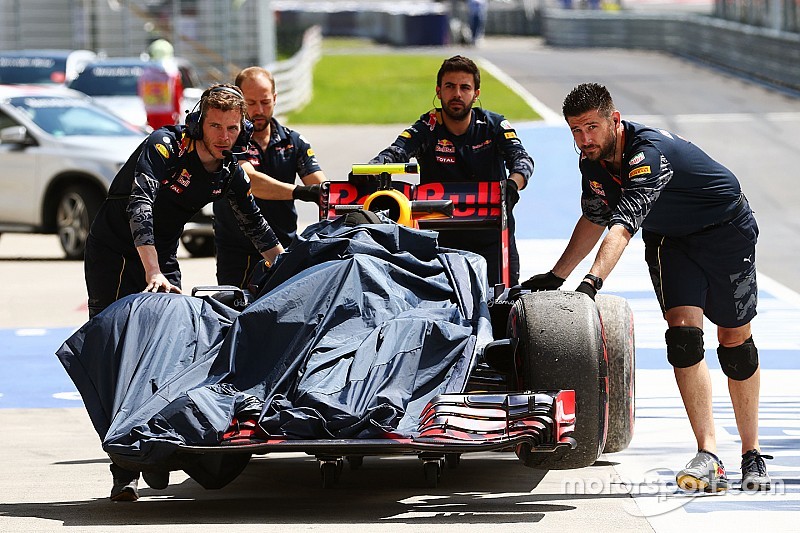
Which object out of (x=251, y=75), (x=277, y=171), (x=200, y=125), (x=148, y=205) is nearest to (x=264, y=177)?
(x=277, y=171)

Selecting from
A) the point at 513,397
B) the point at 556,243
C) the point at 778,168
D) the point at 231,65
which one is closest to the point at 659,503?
the point at 513,397

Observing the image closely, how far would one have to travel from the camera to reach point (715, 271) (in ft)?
24.7

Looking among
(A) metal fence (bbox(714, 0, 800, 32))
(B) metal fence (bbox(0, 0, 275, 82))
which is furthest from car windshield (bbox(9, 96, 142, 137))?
(B) metal fence (bbox(0, 0, 275, 82))

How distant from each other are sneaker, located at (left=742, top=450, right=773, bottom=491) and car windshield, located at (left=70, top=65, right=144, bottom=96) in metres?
18.4

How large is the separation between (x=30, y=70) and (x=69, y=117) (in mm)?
10424

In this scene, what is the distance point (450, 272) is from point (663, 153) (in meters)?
1.15

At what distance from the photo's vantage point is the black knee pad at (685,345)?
7395mm

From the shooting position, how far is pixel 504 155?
9742 millimetres

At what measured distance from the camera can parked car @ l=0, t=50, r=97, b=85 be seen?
27.8 m

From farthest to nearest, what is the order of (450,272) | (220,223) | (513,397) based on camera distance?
(220,223) < (450,272) < (513,397)

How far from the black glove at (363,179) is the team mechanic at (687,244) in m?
1.57

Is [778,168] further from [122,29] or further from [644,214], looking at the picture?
[122,29]

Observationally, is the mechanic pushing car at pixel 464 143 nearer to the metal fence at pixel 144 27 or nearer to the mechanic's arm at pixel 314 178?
the mechanic's arm at pixel 314 178

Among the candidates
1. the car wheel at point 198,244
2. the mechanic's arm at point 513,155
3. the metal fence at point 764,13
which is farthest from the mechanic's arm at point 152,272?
the metal fence at point 764,13
